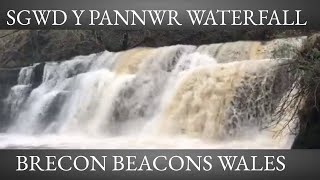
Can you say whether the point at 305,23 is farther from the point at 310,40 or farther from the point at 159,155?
the point at 159,155

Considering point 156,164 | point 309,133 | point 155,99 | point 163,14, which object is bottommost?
point 156,164

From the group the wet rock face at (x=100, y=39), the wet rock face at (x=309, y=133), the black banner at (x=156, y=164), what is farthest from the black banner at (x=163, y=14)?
the black banner at (x=156, y=164)

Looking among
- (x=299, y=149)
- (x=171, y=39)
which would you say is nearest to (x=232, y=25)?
(x=171, y=39)

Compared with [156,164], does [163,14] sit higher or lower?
higher

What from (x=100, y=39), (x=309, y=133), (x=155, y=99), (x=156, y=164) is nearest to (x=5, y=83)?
(x=100, y=39)

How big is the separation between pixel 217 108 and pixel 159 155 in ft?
1.37

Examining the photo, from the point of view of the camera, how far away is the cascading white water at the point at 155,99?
6.65 m

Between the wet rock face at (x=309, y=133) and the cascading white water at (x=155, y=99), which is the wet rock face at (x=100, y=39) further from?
the wet rock face at (x=309, y=133)

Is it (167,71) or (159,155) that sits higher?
(167,71)

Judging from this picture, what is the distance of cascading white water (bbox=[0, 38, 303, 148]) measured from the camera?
6652mm

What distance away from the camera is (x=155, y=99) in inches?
264

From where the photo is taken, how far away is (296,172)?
6699 millimetres

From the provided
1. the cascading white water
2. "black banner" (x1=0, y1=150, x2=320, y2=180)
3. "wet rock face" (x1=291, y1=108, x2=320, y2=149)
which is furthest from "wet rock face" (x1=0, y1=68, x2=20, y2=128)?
"wet rock face" (x1=291, y1=108, x2=320, y2=149)

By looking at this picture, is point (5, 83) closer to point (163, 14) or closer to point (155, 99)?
point (155, 99)
